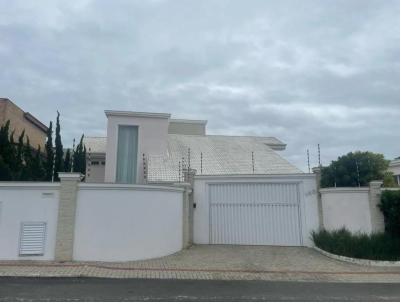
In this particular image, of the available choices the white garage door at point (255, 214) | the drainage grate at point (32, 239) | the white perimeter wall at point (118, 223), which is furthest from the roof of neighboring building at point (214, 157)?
the drainage grate at point (32, 239)

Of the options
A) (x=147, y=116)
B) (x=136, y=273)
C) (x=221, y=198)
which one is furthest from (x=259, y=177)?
(x=147, y=116)

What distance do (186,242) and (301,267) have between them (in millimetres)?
4635

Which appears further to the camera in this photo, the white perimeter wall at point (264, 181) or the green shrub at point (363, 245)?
the white perimeter wall at point (264, 181)

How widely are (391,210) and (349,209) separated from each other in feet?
4.47

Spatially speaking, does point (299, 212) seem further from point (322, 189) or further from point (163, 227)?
point (163, 227)

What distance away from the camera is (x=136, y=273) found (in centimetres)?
947

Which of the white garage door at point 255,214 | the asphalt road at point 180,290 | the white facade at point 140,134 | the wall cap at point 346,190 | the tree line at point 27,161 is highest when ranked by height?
the white facade at point 140,134

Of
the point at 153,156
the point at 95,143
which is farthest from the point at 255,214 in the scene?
the point at 95,143

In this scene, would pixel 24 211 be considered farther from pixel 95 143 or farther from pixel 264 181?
pixel 95 143

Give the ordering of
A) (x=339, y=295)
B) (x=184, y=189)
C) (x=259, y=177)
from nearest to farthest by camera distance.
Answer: (x=339, y=295)
(x=184, y=189)
(x=259, y=177)

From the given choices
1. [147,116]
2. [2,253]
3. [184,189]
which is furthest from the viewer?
[147,116]

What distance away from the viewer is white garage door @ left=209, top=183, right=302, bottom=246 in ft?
46.6

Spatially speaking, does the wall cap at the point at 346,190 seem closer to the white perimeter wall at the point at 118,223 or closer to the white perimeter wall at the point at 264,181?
the white perimeter wall at the point at 264,181

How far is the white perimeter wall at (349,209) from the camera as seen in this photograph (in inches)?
498
